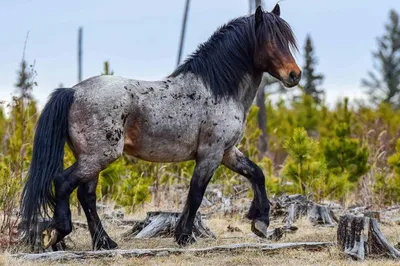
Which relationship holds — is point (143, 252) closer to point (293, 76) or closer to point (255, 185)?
point (255, 185)

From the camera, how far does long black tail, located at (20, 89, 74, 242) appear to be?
566 centimetres

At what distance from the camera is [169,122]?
6051 mm

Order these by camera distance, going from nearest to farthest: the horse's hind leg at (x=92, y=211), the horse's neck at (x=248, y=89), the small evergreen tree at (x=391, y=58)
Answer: the horse's hind leg at (x=92, y=211), the horse's neck at (x=248, y=89), the small evergreen tree at (x=391, y=58)

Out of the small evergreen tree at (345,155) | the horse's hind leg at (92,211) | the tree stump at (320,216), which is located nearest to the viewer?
the horse's hind leg at (92,211)

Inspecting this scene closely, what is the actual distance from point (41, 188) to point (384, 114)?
12915 mm

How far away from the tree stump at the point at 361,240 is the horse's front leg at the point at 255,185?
1027mm

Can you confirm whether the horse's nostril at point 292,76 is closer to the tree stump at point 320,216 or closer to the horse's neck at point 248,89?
the horse's neck at point 248,89

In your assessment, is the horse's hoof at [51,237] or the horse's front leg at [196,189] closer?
the horse's hoof at [51,237]

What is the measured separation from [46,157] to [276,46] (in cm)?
231

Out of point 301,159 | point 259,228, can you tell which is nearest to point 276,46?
point 259,228

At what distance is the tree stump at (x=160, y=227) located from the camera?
7.09 meters

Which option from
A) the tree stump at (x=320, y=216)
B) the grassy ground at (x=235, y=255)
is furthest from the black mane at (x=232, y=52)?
the tree stump at (x=320, y=216)

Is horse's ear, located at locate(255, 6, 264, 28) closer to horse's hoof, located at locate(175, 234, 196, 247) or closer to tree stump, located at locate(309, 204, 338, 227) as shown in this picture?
horse's hoof, located at locate(175, 234, 196, 247)

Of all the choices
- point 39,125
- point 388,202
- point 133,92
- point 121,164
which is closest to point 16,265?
point 39,125
